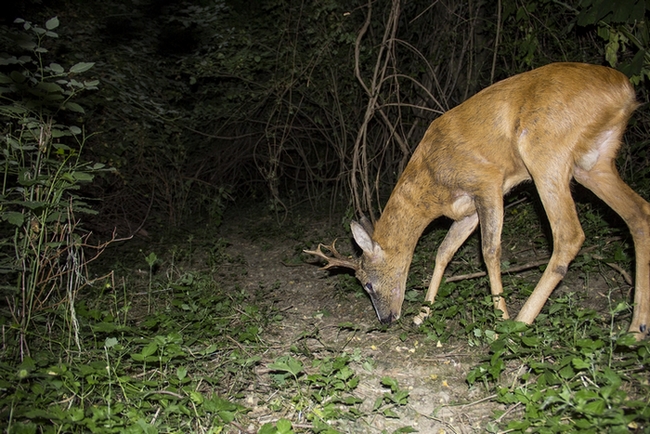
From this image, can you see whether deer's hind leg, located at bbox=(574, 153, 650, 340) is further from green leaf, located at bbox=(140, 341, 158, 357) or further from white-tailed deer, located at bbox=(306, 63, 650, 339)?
green leaf, located at bbox=(140, 341, 158, 357)

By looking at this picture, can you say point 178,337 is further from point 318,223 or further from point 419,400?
point 318,223

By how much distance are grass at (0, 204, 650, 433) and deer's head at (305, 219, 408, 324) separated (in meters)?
0.18

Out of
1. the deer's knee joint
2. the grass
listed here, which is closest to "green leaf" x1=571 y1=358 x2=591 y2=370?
the grass

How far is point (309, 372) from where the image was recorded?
370 centimetres

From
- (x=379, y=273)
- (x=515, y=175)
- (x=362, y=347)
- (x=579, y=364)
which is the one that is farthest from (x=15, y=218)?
(x=515, y=175)

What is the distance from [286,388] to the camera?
134 inches

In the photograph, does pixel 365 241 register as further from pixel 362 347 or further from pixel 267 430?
Result: pixel 267 430

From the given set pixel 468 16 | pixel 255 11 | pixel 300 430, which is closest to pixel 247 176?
pixel 255 11

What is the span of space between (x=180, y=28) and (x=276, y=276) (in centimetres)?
393

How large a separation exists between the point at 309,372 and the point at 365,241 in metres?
1.49

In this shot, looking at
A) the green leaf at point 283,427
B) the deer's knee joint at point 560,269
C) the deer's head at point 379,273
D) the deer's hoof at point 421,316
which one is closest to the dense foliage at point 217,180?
the green leaf at point 283,427

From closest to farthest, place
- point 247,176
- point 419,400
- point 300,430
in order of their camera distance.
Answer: point 300,430 < point 419,400 < point 247,176

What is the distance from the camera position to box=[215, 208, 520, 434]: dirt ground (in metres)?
3.11

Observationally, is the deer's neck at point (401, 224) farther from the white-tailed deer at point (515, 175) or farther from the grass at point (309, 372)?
the grass at point (309, 372)
